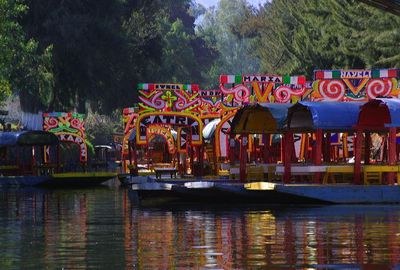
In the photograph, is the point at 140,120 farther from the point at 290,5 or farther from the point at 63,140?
the point at 290,5

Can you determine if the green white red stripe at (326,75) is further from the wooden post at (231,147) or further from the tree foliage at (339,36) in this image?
the tree foliage at (339,36)

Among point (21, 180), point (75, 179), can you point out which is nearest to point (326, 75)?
point (75, 179)

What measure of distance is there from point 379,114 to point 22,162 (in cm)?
3270

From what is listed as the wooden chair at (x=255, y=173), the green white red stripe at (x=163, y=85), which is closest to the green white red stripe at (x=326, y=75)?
the wooden chair at (x=255, y=173)

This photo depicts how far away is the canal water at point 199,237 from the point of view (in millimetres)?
23609

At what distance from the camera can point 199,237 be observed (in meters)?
28.9

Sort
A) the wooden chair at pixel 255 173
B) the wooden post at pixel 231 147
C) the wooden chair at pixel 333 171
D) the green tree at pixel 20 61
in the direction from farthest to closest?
the green tree at pixel 20 61, the wooden post at pixel 231 147, the wooden chair at pixel 255 173, the wooden chair at pixel 333 171

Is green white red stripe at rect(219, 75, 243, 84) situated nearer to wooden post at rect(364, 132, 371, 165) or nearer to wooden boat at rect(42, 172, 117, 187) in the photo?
wooden post at rect(364, 132, 371, 165)

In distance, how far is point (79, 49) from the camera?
77.1 meters

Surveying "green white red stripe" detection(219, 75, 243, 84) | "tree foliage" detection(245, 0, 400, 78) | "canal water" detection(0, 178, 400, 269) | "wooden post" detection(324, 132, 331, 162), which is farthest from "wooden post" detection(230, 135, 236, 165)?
"tree foliage" detection(245, 0, 400, 78)

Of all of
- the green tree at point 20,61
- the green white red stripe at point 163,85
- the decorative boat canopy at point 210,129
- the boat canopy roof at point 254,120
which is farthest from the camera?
the green tree at point 20,61

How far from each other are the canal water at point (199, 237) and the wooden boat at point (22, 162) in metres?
19.3

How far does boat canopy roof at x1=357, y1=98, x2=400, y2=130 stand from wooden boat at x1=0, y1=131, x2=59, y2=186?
26265 millimetres

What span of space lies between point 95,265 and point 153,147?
5020 cm
